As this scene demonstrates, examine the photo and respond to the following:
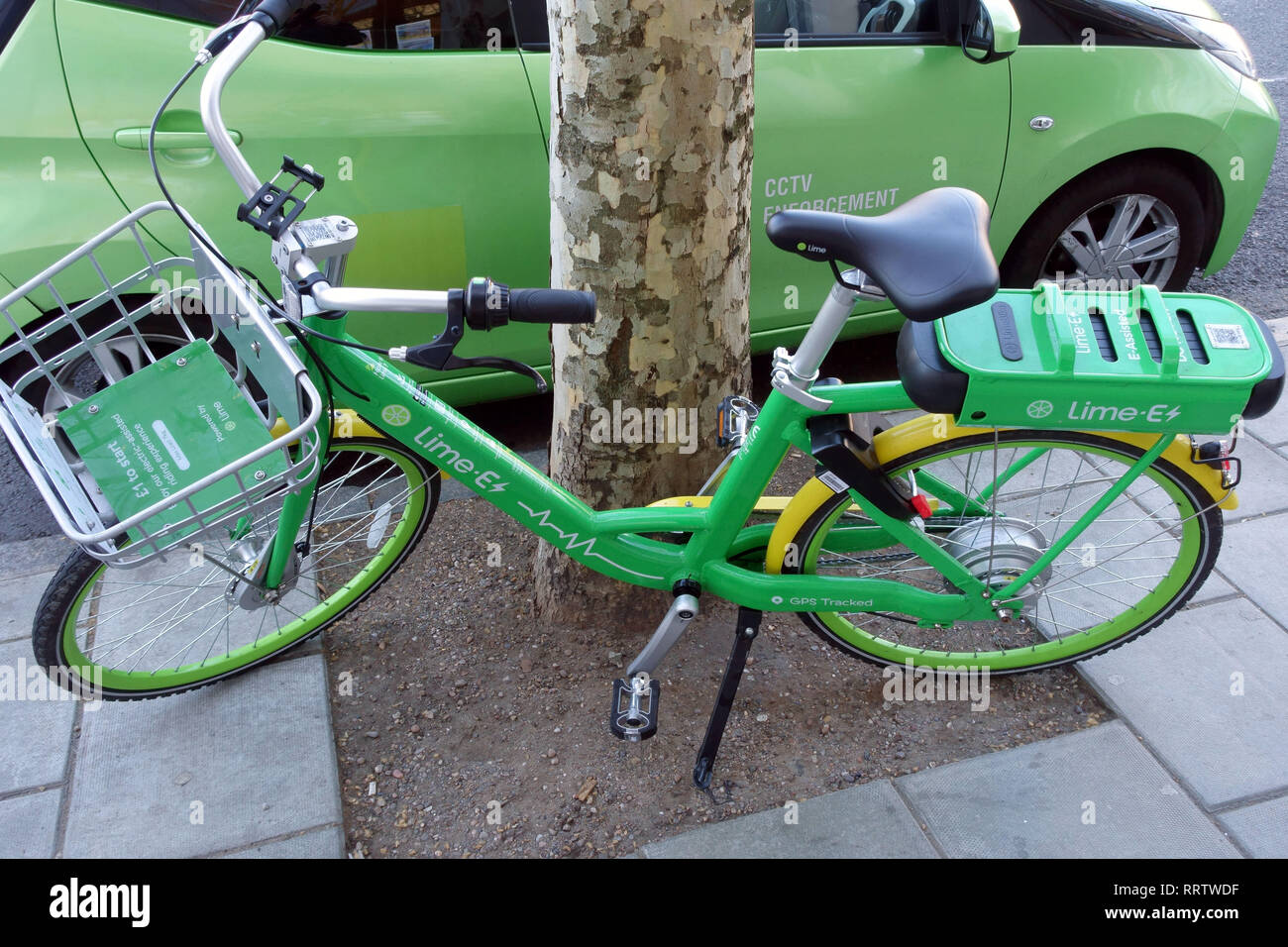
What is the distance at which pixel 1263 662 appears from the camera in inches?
111

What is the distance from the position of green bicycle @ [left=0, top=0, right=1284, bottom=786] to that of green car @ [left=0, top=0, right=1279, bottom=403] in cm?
31

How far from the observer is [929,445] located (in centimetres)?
224

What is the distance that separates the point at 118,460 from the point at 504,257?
148 centimetres

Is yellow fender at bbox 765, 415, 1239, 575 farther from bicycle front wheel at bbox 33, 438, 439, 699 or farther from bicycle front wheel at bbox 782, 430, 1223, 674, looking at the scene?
bicycle front wheel at bbox 33, 438, 439, 699

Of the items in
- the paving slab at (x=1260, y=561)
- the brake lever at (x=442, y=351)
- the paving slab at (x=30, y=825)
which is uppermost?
the brake lever at (x=442, y=351)

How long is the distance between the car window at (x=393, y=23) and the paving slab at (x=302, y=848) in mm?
2208

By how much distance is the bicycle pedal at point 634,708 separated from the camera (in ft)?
8.13

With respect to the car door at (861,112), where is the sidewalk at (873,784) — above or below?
below

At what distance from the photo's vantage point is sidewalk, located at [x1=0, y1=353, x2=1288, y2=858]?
244cm

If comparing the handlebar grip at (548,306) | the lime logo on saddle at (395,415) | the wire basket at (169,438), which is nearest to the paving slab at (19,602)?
the wire basket at (169,438)

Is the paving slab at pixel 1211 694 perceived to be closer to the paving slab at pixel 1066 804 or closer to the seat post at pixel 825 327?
the paving slab at pixel 1066 804
